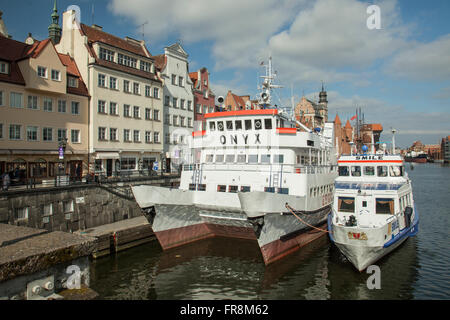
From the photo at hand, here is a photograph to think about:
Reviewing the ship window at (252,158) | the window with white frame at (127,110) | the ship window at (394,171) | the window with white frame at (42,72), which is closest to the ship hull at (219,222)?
the ship window at (252,158)

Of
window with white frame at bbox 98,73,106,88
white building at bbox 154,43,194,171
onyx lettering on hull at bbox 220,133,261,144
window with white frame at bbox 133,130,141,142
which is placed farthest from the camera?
white building at bbox 154,43,194,171

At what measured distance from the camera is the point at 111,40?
115 ft

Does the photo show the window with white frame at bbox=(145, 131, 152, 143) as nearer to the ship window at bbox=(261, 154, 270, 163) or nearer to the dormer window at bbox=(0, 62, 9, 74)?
the dormer window at bbox=(0, 62, 9, 74)

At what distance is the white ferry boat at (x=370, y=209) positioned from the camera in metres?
14.7

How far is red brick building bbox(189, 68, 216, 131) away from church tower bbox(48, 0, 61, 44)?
17.7 meters

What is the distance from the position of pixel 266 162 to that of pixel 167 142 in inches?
910

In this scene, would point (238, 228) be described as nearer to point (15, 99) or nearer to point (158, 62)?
point (15, 99)

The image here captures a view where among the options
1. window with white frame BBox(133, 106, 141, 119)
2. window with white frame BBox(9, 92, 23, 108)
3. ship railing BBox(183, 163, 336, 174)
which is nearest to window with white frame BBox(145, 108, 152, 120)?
window with white frame BBox(133, 106, 141, 119)

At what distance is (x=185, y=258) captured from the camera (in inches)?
719

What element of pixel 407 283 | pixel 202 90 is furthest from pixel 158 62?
pixel 407 283

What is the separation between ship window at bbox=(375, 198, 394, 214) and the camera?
17.4 metres

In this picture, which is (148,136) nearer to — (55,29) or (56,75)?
(56,75)

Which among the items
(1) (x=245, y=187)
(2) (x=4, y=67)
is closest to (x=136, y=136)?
(2) (x=4, y=67)

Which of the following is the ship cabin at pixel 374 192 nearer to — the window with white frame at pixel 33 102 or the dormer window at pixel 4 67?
the window with white frame at pixel 33 102
